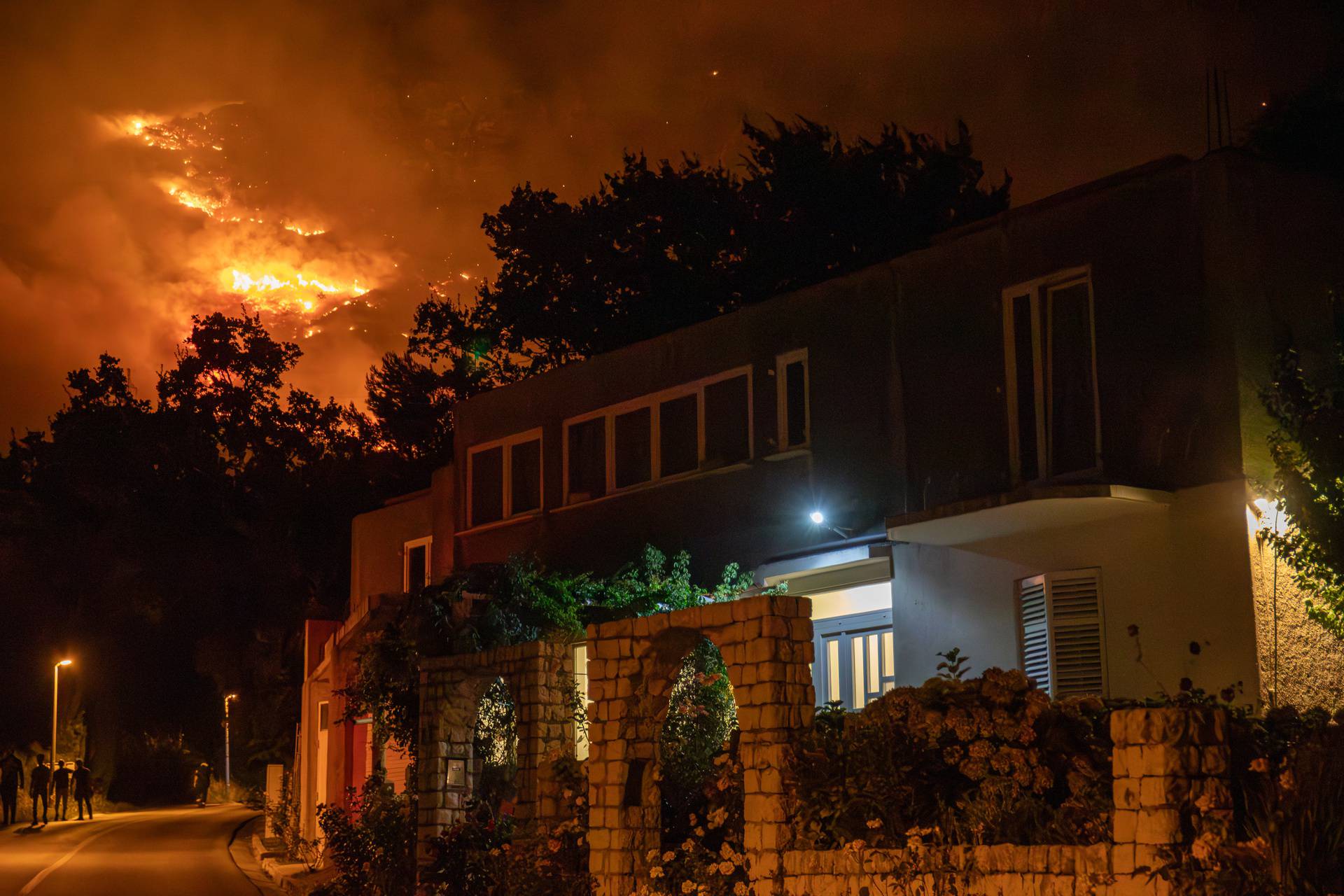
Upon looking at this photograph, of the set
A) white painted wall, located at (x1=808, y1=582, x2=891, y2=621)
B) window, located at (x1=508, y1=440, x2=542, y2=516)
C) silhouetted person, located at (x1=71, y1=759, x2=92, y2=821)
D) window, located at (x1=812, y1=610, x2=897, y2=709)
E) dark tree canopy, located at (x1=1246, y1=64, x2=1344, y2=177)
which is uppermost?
dark tree canopy, located at (x1=1246, y1=64, x2=1344, y2=177)

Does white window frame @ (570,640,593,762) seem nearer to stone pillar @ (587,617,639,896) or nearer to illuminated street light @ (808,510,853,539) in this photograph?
illuminated street light @ (808,510,853,539)

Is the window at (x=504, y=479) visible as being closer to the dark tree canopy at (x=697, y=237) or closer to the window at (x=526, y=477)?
the window at (x=526, y=477)

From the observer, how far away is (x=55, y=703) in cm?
4362

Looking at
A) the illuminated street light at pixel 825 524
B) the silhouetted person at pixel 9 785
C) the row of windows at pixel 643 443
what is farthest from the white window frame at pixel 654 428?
the silhouetted person at pixel 9 785

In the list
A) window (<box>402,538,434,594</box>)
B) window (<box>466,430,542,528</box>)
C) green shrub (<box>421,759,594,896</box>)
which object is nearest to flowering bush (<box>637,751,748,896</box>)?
green shrub (<box>421,759,594,896</box>)

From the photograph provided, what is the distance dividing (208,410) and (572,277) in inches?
847

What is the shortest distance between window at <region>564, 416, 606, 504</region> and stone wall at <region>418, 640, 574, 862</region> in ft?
14.6

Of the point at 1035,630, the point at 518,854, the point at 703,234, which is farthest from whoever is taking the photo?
the point at 703,234

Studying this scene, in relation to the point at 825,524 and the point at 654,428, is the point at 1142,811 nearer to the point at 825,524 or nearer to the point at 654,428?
the point at 825,524

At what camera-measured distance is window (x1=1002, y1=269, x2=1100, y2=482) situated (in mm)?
15188

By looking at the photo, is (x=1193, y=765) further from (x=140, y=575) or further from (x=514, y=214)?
(x=140, y=575)

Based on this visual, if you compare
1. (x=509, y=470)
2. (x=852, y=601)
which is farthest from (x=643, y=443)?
(x=852, y=601)

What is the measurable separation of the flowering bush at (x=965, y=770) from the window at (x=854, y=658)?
573 cm

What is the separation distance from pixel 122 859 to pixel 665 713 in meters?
16.5
